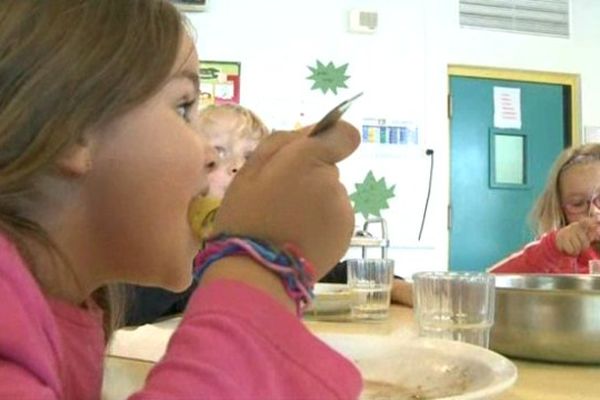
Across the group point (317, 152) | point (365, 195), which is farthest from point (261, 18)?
point (317, 152)

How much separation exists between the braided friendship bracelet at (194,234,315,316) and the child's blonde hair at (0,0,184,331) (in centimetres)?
15

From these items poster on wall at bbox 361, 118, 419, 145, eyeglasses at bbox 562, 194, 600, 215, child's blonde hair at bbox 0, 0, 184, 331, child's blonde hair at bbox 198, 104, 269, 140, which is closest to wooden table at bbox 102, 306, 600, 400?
child's blonde hair at bbox 0, 0, 184, 331

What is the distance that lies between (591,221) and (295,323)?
1.42m

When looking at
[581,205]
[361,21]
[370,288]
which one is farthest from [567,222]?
[361,21]

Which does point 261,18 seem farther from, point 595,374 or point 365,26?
point 595,374

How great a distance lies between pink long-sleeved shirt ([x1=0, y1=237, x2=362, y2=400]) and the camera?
45 centimetres

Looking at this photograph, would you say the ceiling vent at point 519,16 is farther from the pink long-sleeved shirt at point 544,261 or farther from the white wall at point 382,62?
the pink long-sleeved shirt at point 544,261

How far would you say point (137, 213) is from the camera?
62cm

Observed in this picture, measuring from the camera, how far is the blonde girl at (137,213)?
0.46 metres

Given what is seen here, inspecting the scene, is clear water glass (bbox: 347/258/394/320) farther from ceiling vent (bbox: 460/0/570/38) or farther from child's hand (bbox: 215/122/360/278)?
ceiling vent (bbox: 460/0/570/38)

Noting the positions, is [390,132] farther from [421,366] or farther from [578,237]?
[421,366]

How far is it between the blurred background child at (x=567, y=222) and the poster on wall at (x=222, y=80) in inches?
63.3

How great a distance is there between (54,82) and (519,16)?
12.3 feet

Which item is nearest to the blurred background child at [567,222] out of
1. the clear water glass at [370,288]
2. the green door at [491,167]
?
the clear water glass at [370,288]
